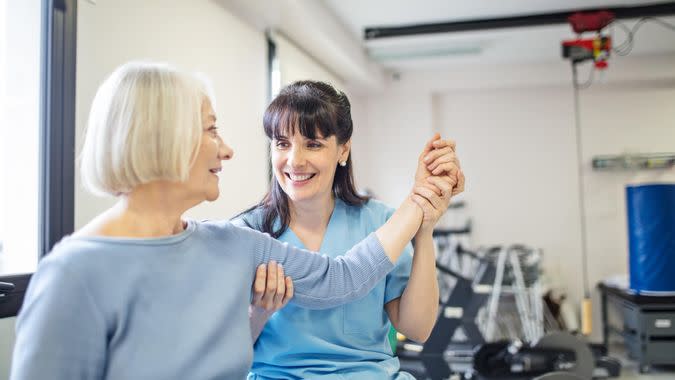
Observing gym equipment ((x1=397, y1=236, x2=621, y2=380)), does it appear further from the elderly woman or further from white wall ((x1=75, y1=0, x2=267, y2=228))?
the elderly woman

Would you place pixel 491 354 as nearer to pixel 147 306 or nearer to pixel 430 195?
pixel 430 195

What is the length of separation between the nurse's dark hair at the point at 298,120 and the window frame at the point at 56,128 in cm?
75

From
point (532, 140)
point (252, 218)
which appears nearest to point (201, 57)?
point (252, 218)

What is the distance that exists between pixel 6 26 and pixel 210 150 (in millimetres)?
1253

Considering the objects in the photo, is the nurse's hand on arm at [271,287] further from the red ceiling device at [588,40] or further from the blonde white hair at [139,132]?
the red ceiling device at [588,40]

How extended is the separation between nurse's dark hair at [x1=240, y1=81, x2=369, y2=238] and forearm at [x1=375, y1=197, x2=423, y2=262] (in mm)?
250

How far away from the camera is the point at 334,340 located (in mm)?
1296

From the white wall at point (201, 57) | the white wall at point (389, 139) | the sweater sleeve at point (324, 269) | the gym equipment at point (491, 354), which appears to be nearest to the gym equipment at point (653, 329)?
the gym equipment at point (491, 354)

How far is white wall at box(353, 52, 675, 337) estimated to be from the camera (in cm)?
578

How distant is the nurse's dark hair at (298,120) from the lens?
4.42 feet

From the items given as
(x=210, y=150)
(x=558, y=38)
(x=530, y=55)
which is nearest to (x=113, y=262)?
(x=210, y=150)

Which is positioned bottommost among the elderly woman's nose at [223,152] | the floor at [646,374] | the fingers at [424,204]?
the floor at [646,374]

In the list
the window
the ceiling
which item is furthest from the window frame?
the ceiling

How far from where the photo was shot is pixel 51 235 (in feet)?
5.82
